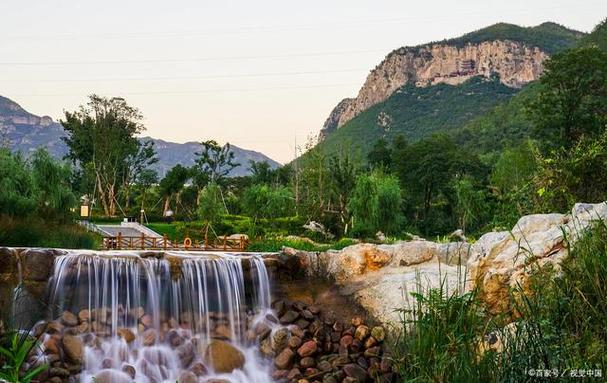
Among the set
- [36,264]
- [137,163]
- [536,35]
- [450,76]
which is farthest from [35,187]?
[536,35]

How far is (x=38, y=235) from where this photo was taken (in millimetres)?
13250

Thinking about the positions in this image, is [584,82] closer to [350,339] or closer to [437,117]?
[350,339]

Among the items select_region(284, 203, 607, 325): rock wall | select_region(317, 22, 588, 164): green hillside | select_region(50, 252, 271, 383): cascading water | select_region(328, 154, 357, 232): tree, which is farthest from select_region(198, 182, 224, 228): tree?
select_region(317, 22, 588, 164): green hillside

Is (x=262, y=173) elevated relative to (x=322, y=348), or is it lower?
elevated

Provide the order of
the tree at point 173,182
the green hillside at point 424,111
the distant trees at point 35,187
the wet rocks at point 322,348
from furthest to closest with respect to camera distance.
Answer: the green hillside at point 424,111 < the tree at point 173,182 < the distant trees at point 35,187 < the wet rocks at point 322,348

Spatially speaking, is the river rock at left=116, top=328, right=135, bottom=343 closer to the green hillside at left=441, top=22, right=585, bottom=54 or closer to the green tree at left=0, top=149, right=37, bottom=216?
the green tree at left=0, top=149, right=37, bottom=216

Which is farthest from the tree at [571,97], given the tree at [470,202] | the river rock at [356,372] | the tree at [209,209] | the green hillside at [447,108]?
the green hillside at [447,108]

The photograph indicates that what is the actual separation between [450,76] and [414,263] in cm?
10298

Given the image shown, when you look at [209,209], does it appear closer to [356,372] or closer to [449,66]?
[356,372]

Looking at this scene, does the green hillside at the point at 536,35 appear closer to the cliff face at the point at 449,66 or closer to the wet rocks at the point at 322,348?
the cliff face at the point at 449,66

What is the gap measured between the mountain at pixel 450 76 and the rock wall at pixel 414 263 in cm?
6208

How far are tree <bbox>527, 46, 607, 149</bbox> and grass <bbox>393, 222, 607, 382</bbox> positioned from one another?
22.6m

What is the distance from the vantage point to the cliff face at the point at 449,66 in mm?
104688

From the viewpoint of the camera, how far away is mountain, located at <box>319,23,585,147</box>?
86.8m
